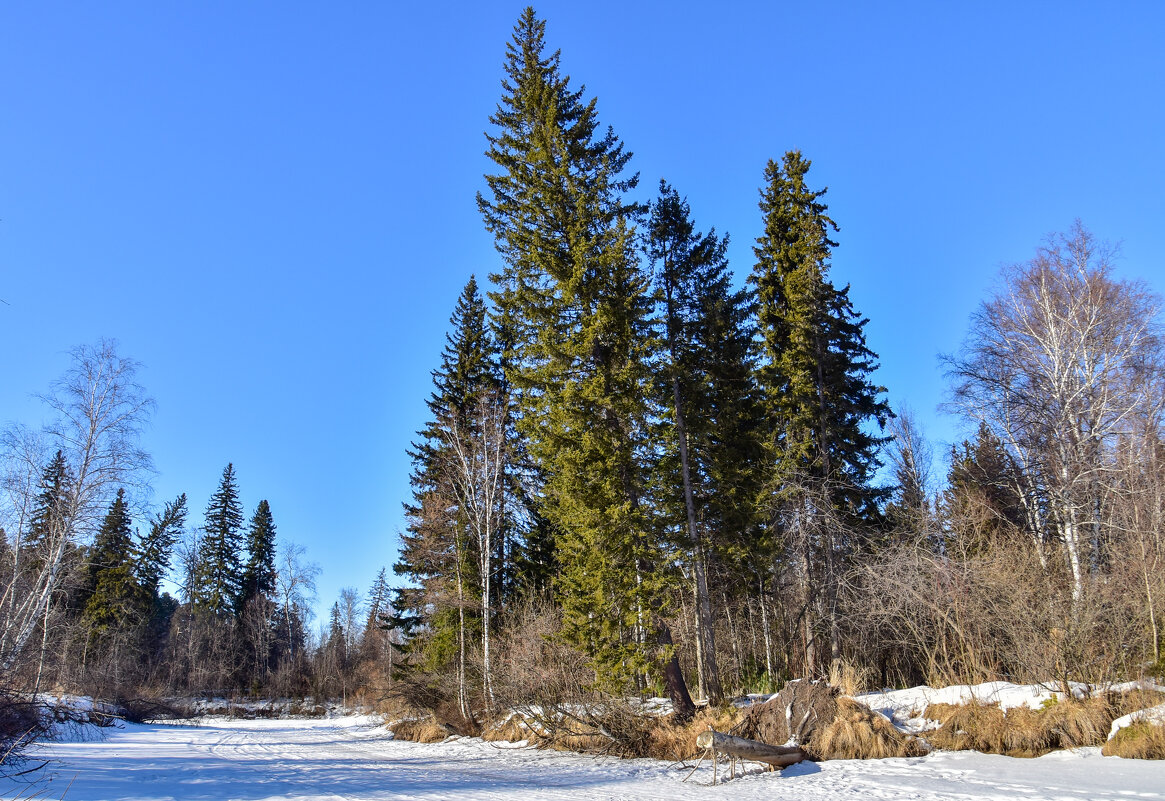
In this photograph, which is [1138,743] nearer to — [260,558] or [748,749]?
[748,749]

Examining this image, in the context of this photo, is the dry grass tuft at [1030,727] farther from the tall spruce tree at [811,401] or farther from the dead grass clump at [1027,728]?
the tall spruce tree at [811,401]

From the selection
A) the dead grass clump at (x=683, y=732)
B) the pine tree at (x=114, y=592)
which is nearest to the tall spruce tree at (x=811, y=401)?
the dead grass clump at (x=683, y=732)

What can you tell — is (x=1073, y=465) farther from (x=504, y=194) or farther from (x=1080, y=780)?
(x=504, y=194)

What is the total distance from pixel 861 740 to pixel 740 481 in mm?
8091

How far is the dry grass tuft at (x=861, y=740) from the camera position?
11.4m

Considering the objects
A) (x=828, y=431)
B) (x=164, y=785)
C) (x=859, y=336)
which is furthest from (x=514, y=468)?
(x=164, y=785)

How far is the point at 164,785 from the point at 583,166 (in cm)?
1669

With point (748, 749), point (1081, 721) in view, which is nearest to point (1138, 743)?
point (1081, 721)

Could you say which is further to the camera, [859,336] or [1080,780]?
[859,336]

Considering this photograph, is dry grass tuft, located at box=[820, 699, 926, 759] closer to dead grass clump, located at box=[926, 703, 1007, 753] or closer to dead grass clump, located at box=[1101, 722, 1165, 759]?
dead grass clump, located at box=[926, 703, 1007, 753]

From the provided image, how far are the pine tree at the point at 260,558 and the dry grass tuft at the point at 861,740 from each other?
48.8 metres

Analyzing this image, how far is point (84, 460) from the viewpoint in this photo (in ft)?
67.4

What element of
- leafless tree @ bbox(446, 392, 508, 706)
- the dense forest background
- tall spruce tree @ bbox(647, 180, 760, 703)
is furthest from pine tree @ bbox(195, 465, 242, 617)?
tall spruce tree @ bbox(647, 180, 760, 703)

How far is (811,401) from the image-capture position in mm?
19594
